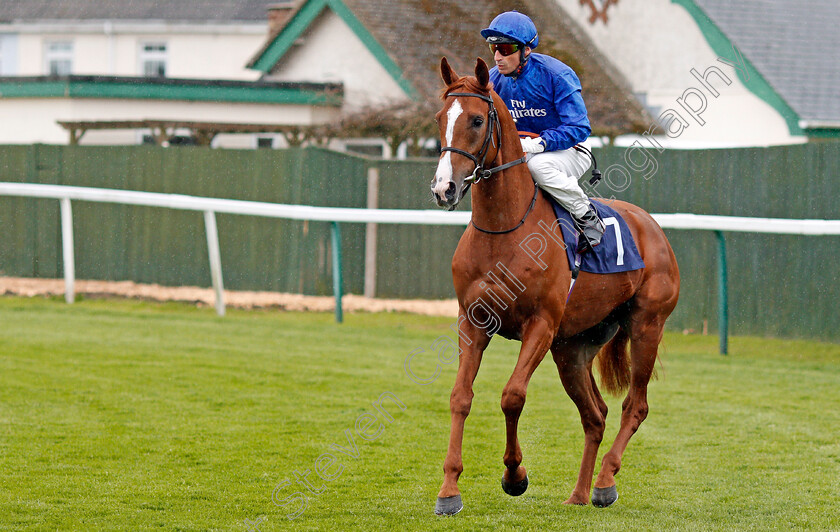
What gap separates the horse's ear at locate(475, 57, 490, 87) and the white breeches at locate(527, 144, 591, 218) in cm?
56

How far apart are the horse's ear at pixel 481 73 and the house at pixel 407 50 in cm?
997

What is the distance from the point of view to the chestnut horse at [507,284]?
4348 millimetres

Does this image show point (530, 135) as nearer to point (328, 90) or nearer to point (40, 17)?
point (328, 90)

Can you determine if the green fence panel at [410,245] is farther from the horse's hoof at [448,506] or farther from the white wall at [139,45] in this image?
the white wall at [139,45]

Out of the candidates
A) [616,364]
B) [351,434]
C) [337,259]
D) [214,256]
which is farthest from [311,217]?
[616,364]

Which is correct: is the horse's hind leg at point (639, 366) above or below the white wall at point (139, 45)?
below

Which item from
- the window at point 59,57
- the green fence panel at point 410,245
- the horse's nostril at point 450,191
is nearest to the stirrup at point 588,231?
the horse's nostril at point 450,191

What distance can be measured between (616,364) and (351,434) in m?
1.55

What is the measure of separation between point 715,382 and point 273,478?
13.3 feet

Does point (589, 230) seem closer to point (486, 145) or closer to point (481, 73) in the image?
point (486, 145)

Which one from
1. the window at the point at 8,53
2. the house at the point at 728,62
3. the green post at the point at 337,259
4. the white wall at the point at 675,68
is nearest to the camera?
the green post at the point at 337,259

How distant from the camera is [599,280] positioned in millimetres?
5039

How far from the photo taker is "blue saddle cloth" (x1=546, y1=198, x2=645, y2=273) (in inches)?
193

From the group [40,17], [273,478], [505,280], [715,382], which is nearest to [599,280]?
[505,280]
